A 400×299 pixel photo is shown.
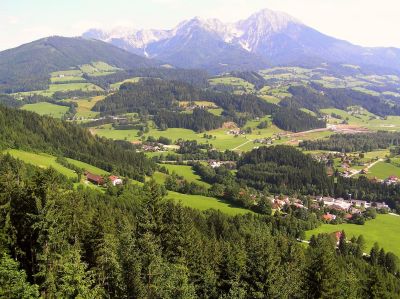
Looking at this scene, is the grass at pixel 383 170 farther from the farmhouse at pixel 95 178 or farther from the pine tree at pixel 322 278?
the pine tree at pixel 322 278

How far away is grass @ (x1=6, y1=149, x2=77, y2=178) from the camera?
113369 millimetres

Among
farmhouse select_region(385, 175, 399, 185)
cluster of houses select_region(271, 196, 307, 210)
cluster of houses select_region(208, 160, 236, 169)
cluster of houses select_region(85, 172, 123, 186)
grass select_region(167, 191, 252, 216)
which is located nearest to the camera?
grass select_region(167, 191, 252, 216)

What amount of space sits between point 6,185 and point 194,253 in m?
22.4

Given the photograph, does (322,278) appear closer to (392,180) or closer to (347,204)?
(347,204)

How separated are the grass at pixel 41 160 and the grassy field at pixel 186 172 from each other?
49.7 metres

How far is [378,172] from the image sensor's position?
183625 mm

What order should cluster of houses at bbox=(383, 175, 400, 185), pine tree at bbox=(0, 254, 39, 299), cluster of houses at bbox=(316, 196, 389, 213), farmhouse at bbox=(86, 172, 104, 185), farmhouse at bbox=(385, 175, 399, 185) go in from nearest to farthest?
pine tree at bbox=(0, 254, 39, 299) → farmhouse at bbox=(86, 172, 104, 185) → cluster of houses at bbox=(316, 196, 389, 213) → cluster of houses at bbox=(383, 175, 400, 185) → farmhouse at bbox=(385, 175, 399, 185)

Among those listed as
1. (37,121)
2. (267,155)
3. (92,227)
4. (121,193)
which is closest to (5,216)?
(92,227)

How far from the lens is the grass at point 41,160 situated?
4463 inches

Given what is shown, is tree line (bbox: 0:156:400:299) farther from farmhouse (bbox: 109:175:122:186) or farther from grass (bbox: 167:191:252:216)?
farmhouse (bbox: 109:175:122:186)

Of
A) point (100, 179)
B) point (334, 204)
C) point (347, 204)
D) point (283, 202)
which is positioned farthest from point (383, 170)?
point (100, 179)

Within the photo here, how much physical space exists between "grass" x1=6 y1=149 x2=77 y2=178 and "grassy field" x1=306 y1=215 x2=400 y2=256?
65042 mm

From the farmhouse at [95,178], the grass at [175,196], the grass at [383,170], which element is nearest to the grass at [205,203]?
the grass at [175,196]

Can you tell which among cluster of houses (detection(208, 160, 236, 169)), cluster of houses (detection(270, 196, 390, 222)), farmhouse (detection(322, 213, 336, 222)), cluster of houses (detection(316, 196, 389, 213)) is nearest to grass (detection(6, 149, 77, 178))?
cluster of houses (detection(270, 196, 390, 222))
